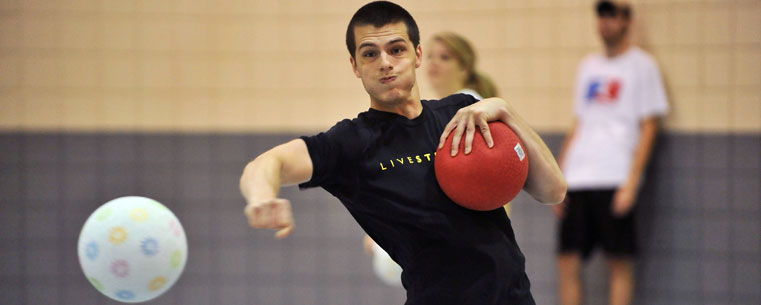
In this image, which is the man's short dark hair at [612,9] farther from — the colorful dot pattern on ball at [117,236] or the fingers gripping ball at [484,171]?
the colorful dot pattern on ball at [117,236]

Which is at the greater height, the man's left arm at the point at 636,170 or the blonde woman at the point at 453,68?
the blonde woman at the point at 453,68

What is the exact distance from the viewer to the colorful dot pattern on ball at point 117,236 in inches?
128

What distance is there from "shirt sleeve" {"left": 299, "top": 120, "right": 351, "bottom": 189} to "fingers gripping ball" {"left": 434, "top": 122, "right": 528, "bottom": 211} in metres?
0.32

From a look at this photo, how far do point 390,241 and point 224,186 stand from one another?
3.67 metres

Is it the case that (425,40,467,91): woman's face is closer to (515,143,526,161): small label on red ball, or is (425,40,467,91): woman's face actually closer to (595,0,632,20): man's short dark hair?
(595,0,632,20): man's short dark hair

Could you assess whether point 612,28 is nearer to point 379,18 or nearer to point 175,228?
point 379,18

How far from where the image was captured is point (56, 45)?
246 inches

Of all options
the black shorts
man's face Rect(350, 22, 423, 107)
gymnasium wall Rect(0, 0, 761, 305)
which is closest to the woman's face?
gymnasium wall Rect(0, 0, 761, 305)

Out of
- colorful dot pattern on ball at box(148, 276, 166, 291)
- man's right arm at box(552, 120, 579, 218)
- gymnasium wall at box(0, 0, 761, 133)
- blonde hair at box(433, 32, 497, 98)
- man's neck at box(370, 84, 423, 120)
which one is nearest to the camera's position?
man's neck at box(370, 84, 423, 120)

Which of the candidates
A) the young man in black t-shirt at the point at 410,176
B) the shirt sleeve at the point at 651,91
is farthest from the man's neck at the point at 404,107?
the shirt sleeve at the point at 651,91

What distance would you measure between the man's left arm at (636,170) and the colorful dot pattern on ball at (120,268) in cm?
355

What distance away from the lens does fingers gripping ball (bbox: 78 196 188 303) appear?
324 centimetres

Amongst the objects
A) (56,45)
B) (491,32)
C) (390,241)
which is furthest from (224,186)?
(390,241)

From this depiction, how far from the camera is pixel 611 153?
18.6 ft
